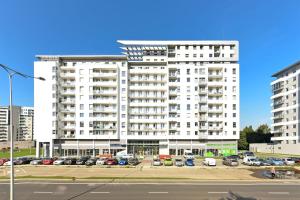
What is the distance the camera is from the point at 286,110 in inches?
4648

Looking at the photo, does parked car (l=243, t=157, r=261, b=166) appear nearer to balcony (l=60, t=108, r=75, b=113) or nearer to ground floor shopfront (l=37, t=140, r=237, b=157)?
ground floor shopfront (l=37, t=140, r=237, b=157)

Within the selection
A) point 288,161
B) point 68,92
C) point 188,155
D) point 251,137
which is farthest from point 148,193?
point 251,137

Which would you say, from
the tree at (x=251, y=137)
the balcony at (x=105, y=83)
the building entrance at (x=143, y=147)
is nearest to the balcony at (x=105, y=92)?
the balcony at (x=105, y=83)

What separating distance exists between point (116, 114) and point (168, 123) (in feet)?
56.8

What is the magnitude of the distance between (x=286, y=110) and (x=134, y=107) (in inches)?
2309

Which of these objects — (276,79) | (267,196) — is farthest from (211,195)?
(276,79)

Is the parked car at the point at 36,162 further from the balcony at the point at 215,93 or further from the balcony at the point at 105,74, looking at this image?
the balcony at the point at 215,93

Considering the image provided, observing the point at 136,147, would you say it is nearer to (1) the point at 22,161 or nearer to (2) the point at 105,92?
(2) the point at 105,92

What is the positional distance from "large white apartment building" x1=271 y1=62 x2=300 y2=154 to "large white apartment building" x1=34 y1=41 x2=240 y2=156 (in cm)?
2370

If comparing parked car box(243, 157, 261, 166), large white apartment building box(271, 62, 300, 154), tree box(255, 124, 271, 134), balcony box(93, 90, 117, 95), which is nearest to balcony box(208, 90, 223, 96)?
large white apartment building box(271, 62, 300, 154)

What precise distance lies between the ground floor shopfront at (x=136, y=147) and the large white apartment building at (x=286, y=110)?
23843 millimetres

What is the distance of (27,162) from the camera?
69.6 m

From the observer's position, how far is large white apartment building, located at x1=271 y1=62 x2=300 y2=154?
361 feet

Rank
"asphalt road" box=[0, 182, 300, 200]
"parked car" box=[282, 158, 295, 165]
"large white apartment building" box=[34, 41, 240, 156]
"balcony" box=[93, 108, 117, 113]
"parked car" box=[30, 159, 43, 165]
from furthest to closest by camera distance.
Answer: "balcony" box=[93, 108, 117, 113] → "large white apartment building" box=[34, 41, 240, 156] → "parked car" box=[30, 159, 43, 165] → "parked car" box=[282, 158, 295, 165] → "asphalt road" box=[0, 182, 300, 200]
